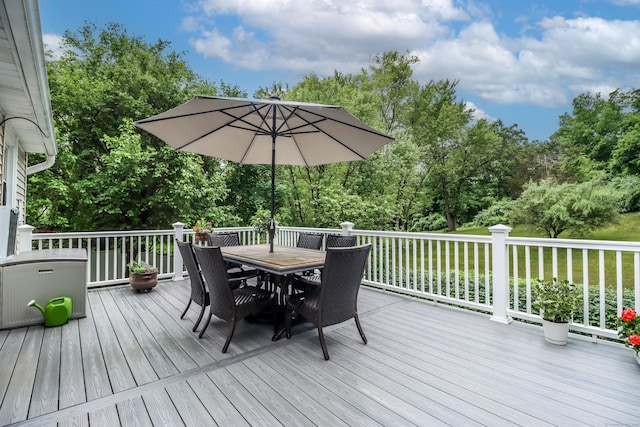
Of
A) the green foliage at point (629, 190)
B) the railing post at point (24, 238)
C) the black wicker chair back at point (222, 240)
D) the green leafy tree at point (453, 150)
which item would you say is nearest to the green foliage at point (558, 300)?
the black wicker chair back at point (222, 240)

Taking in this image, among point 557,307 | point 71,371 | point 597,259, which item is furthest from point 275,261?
point 597,259

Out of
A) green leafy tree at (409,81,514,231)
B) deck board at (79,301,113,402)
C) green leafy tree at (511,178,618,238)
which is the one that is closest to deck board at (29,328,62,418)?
deck board at (79,301,113,402)

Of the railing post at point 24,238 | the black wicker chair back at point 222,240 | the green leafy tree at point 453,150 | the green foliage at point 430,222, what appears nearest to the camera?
the railing post at point 24,238

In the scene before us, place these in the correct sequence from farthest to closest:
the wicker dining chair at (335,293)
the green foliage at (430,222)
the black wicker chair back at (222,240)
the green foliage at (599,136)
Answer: the green foliage at (430,222) → the green foliage at (599,136) → the black wicker chair back at (222,240) → the wicker dining chair at (335,293)

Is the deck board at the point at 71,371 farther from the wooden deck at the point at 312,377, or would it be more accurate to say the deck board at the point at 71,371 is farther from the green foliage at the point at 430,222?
the green foliage at the point at 430,222

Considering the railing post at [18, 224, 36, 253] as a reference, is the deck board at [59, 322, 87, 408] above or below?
below

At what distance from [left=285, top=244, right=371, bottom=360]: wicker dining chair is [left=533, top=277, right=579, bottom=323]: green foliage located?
1.77m

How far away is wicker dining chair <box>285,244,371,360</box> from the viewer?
2715 millimetres

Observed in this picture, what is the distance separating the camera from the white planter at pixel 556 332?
2936mm

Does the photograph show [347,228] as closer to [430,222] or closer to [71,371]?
[71,371]

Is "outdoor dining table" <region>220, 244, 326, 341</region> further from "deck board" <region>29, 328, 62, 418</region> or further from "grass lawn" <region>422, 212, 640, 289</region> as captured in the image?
"grass lawn" <region>422, 212, 640, 289</region>

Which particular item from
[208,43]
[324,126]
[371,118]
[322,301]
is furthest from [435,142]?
[322,301]

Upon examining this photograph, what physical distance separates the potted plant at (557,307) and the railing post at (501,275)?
54 centimetres

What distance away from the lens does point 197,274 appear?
10.8 feet
